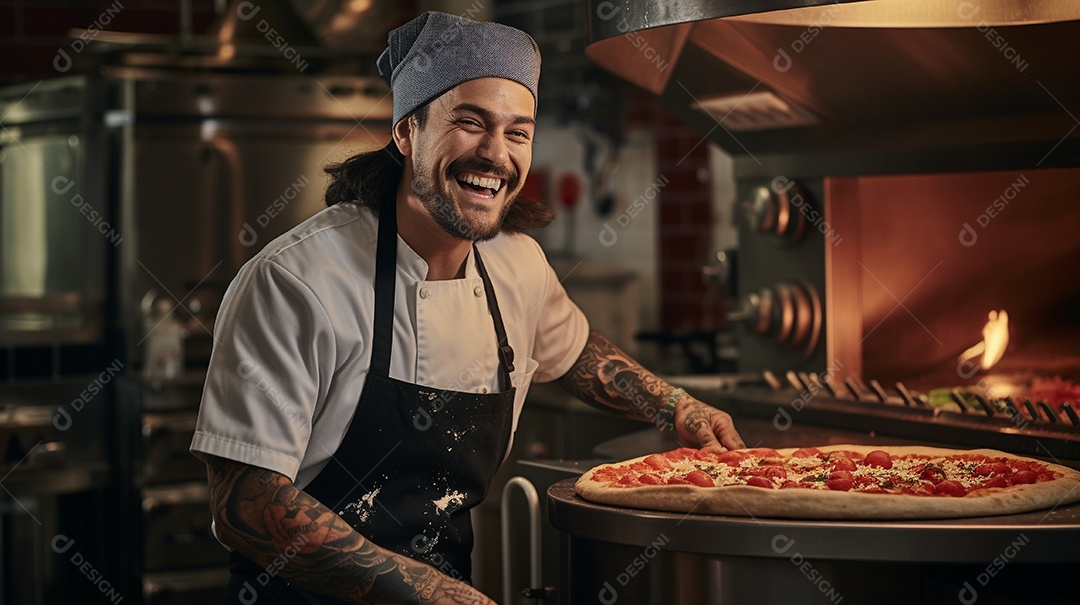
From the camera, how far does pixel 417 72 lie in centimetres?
211

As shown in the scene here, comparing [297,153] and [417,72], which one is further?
[297,153]

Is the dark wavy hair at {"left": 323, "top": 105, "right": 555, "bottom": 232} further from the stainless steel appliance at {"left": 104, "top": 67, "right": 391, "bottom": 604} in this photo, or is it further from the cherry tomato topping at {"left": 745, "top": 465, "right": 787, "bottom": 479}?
the stainless steel appliance at {"left": 104, "top": 67, "right": 391, "bottom": 604}

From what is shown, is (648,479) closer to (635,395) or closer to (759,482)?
(759,482)

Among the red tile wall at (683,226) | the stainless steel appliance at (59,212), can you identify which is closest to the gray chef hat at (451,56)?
the stainless steel appliance at (59,212)

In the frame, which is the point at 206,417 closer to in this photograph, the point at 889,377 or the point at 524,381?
the point at 524,381

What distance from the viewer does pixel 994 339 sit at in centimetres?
292

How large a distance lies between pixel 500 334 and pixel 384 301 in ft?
0.88

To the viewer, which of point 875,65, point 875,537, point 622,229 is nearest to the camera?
point 875,537

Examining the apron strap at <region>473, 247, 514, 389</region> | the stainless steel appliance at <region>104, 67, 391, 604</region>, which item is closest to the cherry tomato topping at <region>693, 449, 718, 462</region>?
the apron strap at <region>473, 247, 514, 389</region>

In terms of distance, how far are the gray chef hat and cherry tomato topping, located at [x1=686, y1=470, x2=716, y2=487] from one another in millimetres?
682

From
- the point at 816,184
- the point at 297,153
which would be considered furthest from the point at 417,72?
the point at 297,153

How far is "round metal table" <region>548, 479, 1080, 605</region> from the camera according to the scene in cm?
179

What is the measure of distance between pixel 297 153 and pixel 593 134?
1511 millimetres

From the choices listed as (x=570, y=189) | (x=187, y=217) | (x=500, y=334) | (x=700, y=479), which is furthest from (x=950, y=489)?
(x=570, y=189)
